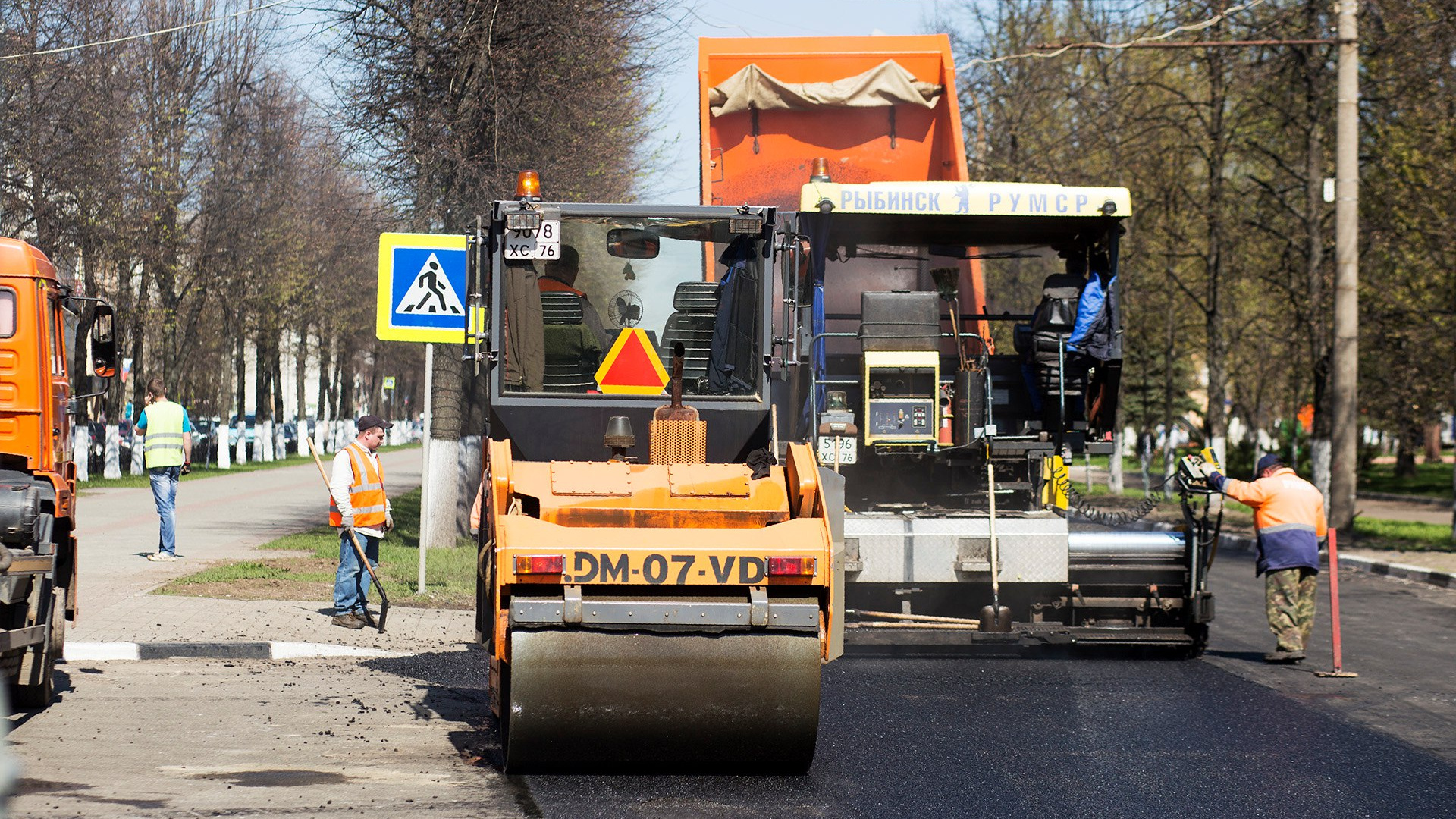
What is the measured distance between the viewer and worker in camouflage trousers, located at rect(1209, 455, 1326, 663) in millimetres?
10873

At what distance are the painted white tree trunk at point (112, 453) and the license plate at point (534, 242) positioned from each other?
26.7 meters

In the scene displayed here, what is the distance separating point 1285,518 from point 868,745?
486 centimetres

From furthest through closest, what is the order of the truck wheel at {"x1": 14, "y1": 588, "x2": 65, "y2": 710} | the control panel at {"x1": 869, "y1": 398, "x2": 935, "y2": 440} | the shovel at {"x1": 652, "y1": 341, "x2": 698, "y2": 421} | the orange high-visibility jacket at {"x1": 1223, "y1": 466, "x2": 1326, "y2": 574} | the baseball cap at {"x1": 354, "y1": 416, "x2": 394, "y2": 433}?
the baseball cap at {"x1": 354, "y1": 416, "x2": 394, "y2": 433}, the orange high-visibility jacket at {"x1": 1223, "y1": 466, "x2": 1326, "y2": 574}, the control panel at {"x1": 869, "y1": 398, "x2": 935, "y2": 440}, the truck wheel at {"x1": 14, "y1": 588, "x2": 65, "y2": 710}, the shovel at {"x1": 652, "y1": 341, "x2": 698, "y2": 421}

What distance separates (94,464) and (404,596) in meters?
24.4

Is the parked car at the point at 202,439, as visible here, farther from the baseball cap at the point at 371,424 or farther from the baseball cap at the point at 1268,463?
the baseball cap at the point at 1268,463

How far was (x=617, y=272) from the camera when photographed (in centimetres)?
799

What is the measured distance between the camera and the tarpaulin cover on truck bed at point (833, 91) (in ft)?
43.8

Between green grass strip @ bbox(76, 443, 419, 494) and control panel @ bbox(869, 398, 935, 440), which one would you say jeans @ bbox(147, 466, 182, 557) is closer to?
green grass strip @ bbox(76, 443, 419, 494)

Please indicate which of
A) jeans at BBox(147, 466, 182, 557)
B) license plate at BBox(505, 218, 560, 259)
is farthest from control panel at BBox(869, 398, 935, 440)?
jeans at BBox(147, 466, 182, 557)

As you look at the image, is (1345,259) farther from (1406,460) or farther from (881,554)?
(1406,460)

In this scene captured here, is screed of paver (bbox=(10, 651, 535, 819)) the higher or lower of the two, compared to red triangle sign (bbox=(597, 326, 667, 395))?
lower

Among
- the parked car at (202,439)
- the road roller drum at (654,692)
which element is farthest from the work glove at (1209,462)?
the parked car at (202,439)

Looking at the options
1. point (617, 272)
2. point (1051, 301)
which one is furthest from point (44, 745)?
point (1051, 301)

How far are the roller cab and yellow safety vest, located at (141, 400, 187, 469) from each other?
9077 millimetres
